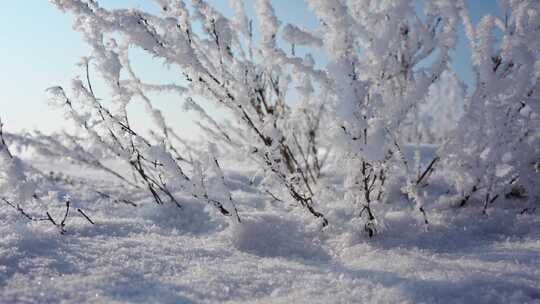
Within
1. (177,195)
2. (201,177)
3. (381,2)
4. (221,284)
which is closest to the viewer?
(221,284)

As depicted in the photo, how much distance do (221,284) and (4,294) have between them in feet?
2.64

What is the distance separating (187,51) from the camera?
219 centimetres

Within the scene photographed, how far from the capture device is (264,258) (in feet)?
7.25

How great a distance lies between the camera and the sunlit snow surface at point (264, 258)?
1649 mm

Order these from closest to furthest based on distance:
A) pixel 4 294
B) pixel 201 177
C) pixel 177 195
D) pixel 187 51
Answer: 1. pixel 4 294
2. pixel 187 51
3. pixel 201 177
4. pixel 177 195

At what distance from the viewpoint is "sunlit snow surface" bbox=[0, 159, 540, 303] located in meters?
1.65

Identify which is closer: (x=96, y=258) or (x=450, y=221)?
(x=96, y=258)

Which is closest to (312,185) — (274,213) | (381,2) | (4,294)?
(274,213)

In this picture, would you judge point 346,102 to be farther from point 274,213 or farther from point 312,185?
point 312,185

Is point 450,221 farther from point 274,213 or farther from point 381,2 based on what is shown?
point 381,2

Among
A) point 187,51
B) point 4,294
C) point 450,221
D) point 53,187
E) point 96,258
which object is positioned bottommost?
point 4,294

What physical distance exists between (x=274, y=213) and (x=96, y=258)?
45.2 inches

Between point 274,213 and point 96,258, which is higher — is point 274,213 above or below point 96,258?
above

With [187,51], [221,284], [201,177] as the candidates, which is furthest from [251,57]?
[221,284]
